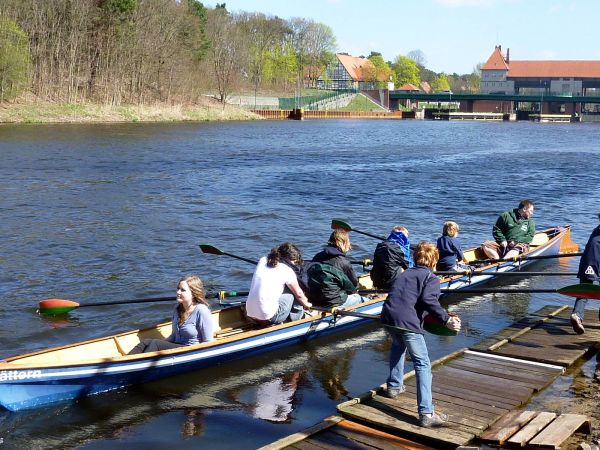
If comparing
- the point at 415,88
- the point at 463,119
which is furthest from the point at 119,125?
the point at 415,88

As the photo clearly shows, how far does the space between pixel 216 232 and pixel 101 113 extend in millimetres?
56914

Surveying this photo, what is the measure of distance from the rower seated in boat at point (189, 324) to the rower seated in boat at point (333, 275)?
89.0 inches

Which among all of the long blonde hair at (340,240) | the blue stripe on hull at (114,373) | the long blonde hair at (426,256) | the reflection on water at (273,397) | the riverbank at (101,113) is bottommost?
the reflection on water at (273,397)

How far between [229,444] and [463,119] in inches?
5578

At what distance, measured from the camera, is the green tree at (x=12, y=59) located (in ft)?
208

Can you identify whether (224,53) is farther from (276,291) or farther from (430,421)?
(430,421)

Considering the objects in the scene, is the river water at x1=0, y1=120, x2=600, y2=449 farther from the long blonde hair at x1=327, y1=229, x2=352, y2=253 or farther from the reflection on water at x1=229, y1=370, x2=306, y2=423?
the long blonde hair at x1=327, y1=229, x2=352, y2=253

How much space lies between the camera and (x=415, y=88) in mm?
176125

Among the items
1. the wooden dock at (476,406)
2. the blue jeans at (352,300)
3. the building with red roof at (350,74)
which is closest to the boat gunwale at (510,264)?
the blue jeans at (352,300)

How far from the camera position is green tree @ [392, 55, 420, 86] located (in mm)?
181750

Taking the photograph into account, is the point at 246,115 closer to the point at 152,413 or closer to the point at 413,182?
the point at 413,182

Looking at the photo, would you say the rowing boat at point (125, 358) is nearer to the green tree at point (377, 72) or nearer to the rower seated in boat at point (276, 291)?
the rower seated in boat at point (276, 291)

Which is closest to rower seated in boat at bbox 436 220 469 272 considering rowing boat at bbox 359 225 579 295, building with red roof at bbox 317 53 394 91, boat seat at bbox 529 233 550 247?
rowing boat at bbox 359 225 579 295

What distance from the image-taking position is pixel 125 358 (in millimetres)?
9531
